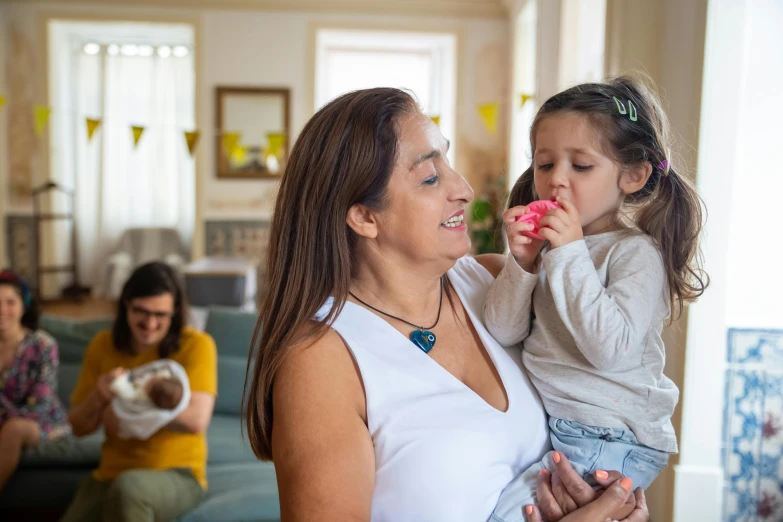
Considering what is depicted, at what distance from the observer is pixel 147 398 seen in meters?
2.33

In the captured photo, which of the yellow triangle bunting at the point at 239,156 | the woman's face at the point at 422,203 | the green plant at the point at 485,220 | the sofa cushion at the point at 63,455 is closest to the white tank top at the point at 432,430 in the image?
the woman's face at the point at 422,203

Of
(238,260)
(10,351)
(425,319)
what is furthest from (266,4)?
(425,319)

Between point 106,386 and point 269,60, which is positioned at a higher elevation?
point 269,60

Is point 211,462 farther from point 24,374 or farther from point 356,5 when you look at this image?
point 356,5

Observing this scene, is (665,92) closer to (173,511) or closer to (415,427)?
(415,427)

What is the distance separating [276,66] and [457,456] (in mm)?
7233

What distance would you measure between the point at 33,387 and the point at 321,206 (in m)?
2.49

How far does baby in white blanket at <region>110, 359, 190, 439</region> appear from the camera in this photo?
7.58 feet

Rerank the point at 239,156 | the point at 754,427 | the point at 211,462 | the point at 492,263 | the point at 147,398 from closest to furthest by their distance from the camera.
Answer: the point at 492,263
the point at 147,398
the point at 754,427
the point at 211,462
the point at 239,156

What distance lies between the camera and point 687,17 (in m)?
2.54

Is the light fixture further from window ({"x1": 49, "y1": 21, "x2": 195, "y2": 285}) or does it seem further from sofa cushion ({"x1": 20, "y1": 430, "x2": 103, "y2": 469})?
sofa cushion ({"x1": 20, "y1": 430, "x2": 103, "y2": 469})

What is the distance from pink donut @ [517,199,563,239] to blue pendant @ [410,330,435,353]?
274 millimetres

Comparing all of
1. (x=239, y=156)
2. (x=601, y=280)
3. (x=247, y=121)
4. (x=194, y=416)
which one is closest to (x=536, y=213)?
(x=601, y=280)

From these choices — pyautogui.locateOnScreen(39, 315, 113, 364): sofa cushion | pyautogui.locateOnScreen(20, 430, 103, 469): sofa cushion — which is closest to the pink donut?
pyautogui.locateOnScreen(20, 430, 103, 469): sofa cushion
